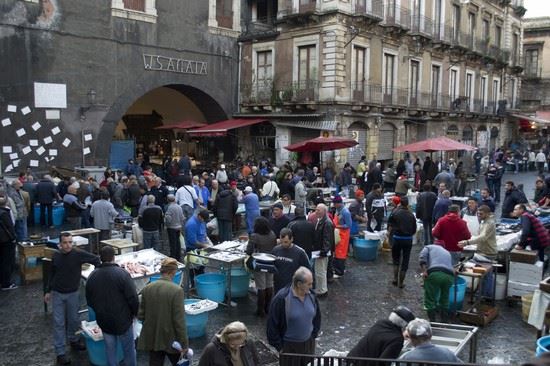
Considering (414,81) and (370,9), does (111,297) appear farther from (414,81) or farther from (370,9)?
(414,81)

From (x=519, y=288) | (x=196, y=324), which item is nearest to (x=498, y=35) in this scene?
(x=519, y=288)

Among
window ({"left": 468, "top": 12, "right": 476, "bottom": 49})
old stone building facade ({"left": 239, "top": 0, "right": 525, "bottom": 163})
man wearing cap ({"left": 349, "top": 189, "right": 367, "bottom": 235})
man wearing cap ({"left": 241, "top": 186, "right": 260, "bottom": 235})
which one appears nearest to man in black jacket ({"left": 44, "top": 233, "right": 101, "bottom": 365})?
man wearing cap ({"left": 241, "top": 186, "right": 260, "bottom": 235})

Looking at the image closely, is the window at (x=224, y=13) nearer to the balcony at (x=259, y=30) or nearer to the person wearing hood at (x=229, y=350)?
the balcony at (x=259, y=30)

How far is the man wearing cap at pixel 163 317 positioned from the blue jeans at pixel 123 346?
454mm

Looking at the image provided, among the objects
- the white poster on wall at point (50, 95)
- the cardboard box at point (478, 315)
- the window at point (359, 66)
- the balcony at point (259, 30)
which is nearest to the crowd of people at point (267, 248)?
the cardboard box at point (478, 315)

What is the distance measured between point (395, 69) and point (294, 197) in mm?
13461

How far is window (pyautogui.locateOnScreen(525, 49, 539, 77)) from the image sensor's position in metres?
48.4

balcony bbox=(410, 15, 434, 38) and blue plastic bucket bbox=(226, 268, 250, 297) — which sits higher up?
balcony bbox=(410, 15, 434, 38)

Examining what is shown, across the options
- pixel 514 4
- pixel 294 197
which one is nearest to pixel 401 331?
pixel 294 197

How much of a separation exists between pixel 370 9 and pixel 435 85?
27.7 ft

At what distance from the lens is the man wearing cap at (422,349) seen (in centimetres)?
470

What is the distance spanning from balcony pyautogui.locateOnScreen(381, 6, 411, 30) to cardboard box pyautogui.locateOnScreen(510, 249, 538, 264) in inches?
724

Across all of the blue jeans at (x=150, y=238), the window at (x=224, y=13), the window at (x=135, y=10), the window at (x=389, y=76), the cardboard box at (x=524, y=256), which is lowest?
the blue jeans at (x=150, y=238)

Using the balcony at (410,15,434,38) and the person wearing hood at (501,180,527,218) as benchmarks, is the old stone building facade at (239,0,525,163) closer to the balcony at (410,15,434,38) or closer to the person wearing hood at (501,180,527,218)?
the balcony at (410,15,434,38)
